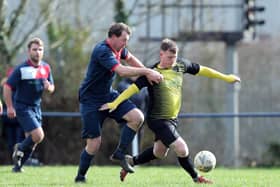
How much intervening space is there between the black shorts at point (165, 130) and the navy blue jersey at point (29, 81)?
9.33ft

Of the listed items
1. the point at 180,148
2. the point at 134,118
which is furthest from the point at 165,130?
the point at 134,118

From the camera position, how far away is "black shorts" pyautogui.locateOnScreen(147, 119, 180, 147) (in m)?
10.5

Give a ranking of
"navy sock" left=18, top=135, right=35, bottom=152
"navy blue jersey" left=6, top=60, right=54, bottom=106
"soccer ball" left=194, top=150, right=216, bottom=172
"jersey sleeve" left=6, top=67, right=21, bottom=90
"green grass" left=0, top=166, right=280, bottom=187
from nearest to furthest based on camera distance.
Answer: "green grass" left=0, top=166, right=280, bottom=187 < "soccer ball" left=194, top=150, right=216, bottom=172 < "jersey sleeve" left=6, top=67, right=21, bottom=90 < "navy blue jersey" left=6, top=60, right=54, bottom=106 < "navy sock" left=18, top=135, right=35, bottom=152

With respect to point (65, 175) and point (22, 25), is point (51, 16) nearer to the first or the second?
point (22, 25)

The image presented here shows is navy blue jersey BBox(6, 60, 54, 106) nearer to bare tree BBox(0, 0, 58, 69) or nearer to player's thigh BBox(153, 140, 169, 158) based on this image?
player's thigh BBox(153, 140, 169, 158)

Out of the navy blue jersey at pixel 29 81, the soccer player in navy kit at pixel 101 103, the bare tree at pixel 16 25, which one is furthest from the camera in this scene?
the bare tree at pixel 16 25

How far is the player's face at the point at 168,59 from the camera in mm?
10508

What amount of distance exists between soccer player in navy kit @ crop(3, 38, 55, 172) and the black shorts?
2711 millimetres

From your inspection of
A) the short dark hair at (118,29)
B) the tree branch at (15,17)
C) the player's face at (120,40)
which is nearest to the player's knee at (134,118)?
the player's face at (120,40)

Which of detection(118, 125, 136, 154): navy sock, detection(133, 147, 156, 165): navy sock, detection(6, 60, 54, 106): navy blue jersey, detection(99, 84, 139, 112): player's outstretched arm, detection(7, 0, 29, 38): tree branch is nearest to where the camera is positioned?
detection(99, 84, 139, 112): player's outstretched arm

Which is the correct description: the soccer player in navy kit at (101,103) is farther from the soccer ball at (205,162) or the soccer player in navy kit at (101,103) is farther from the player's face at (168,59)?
the soccer ball at (205,162)

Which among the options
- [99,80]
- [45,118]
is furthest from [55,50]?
[99,80]

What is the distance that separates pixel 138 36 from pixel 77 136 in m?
5.00

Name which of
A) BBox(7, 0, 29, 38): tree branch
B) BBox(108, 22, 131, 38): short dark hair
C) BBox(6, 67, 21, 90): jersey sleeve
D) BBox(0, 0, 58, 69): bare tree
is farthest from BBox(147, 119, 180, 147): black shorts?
BBox(7, 0, 29, 38): tree branch
